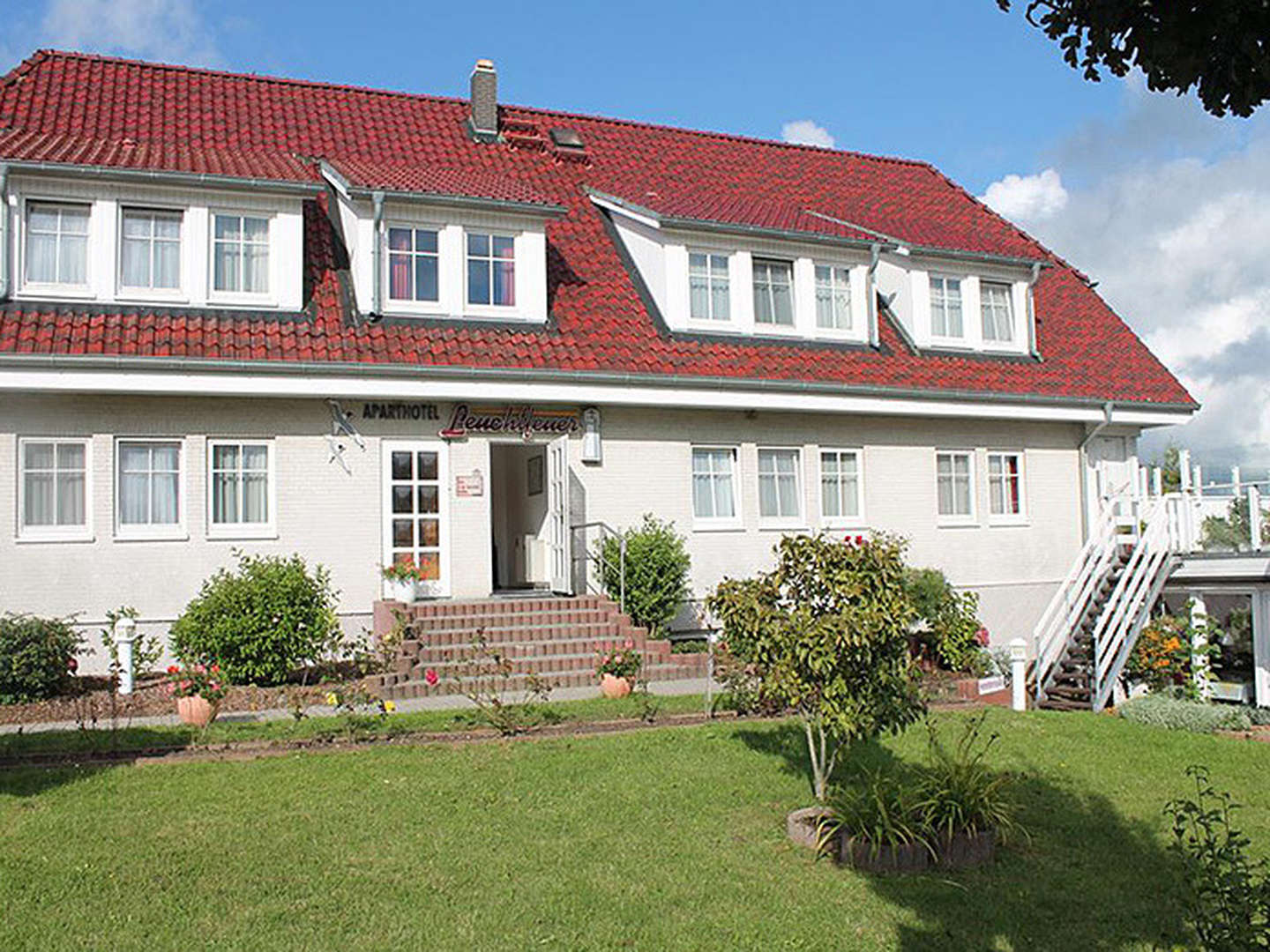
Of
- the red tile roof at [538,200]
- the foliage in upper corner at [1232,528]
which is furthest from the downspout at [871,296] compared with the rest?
the foliage in upper corner at [1232,528]

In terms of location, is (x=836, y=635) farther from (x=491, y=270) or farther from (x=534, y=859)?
(x=491, y=270)

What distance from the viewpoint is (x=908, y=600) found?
790 centimetres

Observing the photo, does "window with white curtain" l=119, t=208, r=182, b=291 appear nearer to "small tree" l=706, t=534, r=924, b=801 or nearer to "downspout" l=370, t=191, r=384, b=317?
"downspout" l=370, t=191, r=384, b=317

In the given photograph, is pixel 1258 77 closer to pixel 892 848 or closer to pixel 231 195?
pixel 892 848

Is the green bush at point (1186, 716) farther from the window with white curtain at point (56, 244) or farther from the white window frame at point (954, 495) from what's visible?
the window with white curtain at point (56, 244)

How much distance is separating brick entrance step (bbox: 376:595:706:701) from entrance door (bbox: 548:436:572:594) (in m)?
0.70

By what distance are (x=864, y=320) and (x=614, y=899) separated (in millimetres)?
14772

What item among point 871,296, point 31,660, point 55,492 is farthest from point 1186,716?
point 55,492

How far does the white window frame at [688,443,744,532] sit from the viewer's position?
18.2m

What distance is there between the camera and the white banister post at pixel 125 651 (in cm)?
1333

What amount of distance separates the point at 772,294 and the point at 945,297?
12.5ft

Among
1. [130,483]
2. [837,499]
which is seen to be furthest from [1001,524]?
[130,483]

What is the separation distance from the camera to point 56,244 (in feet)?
49.9

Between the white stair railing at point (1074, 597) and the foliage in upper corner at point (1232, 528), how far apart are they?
1617mm
